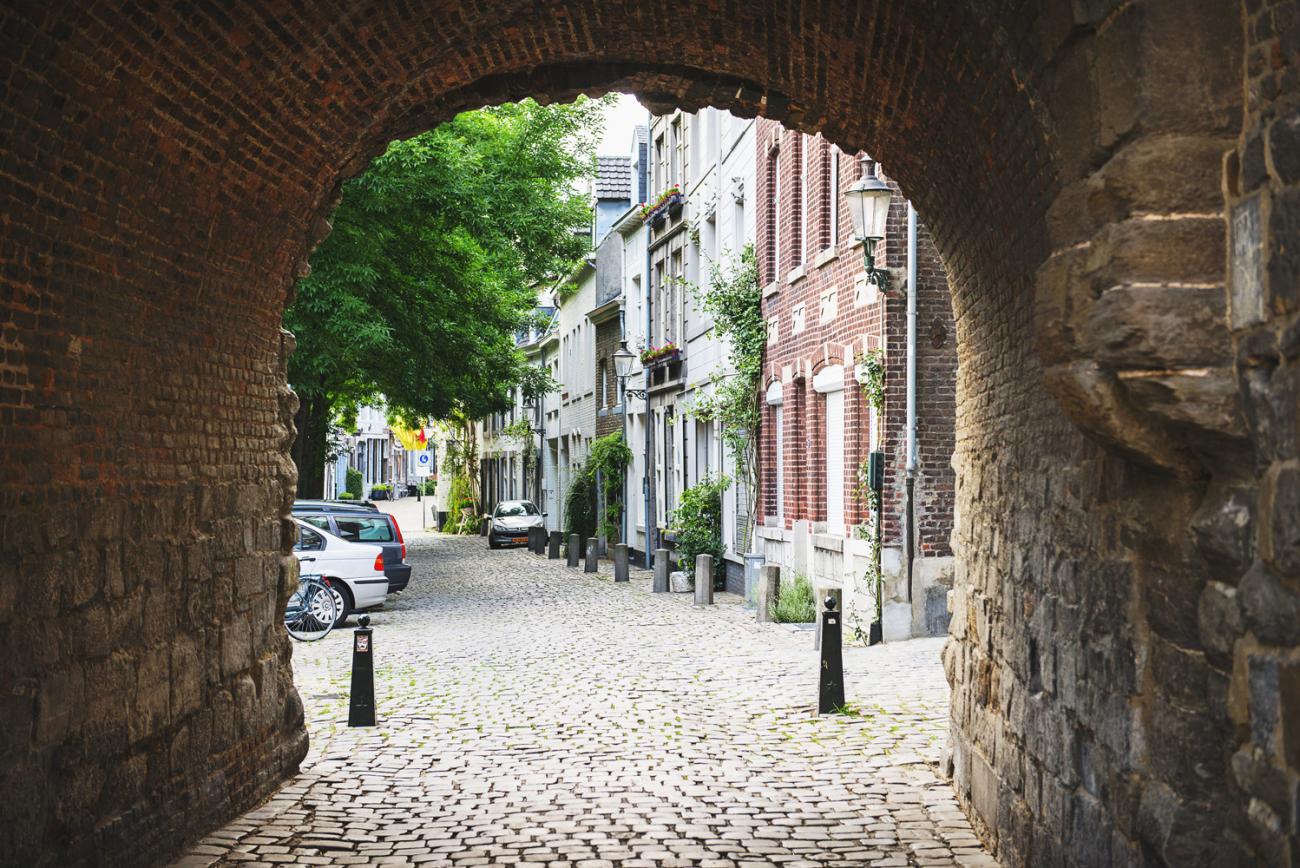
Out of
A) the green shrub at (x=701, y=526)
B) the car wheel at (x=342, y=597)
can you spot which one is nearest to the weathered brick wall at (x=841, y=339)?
the green shrub at (x=701, y=526)

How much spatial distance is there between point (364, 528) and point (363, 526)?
3 cm

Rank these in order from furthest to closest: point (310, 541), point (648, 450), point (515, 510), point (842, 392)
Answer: point (515, 510), point (648, 450), point (310, 541), point (842, 392)

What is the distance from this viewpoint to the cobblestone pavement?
23.7ft

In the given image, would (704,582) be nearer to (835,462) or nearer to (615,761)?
(835,462)

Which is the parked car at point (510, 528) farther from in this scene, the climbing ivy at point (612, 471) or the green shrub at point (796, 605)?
the green shrub at point (796, 605)

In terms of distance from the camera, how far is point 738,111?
9414mm

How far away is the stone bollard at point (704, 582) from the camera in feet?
69.6

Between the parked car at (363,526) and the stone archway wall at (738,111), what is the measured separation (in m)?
11.1

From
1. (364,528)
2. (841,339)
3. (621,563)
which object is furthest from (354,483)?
(841,339)

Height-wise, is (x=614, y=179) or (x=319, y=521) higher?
(x=614, y=179)

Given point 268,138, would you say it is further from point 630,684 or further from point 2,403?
point 630,684

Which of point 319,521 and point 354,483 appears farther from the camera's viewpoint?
point 354,483

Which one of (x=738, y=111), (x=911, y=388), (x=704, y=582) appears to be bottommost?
(x=704, y=582)

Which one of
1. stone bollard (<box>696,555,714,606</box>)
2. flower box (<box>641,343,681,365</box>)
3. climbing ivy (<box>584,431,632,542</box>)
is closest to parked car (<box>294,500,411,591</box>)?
stone bollard (<box>696,555,714,606</box>)
